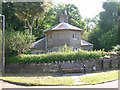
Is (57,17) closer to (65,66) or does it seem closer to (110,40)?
(110,40)

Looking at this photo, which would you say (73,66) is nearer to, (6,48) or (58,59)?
(58,59)

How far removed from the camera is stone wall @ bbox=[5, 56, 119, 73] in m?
27.9

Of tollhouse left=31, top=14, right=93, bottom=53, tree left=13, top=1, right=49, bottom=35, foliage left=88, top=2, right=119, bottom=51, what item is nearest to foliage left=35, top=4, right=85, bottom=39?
foliage left=88, top=2, right=119, bottom=51

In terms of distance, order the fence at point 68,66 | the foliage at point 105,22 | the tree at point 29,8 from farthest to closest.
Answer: the foliage at point 105,22, the tree at point 29,8, the fence at point 68,66

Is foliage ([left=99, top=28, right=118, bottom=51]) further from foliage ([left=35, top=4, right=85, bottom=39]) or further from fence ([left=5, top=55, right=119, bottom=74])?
fence ([left=5, top=55, right=119, bottom=74])

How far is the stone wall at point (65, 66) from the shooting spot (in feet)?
91.5

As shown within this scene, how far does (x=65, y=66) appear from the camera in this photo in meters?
28.3

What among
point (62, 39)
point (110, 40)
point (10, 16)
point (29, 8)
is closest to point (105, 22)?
point (110, 40)

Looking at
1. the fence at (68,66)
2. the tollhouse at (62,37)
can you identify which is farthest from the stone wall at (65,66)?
the tollhouse at (62,37)

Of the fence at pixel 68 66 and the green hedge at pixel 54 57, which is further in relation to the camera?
the green hedge at pixel 54 57

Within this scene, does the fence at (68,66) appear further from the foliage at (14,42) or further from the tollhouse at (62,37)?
the tollhouse at (62,37)

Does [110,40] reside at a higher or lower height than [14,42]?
higher

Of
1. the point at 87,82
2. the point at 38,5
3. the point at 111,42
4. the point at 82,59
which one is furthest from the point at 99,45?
the point at 87,82

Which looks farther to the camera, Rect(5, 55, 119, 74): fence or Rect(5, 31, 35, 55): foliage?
Rect(5, 31, 35, 55): foliage
